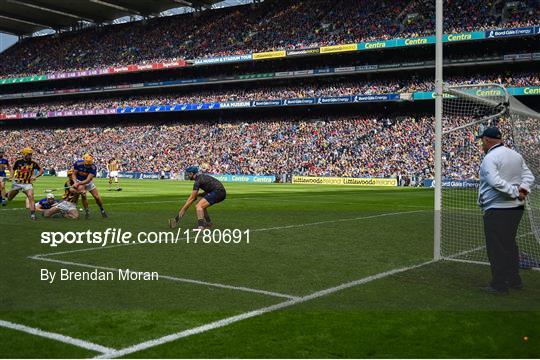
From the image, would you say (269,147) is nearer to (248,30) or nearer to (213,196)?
(248,30)

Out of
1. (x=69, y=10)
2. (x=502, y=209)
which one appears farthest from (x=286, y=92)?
(x=502, y=209)

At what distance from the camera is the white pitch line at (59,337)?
15.3 ft

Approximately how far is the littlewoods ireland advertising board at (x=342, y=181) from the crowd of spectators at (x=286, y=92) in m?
10.4

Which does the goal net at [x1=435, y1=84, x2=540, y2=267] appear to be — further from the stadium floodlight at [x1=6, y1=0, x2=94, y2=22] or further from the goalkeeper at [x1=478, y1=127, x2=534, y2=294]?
the stadium floodlight at [x1=6, y1=0, x2=94, y2=22]

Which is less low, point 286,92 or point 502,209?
point 286,92

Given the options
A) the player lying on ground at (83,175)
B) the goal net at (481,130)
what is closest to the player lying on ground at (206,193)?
the player lying on ground at (83,175)

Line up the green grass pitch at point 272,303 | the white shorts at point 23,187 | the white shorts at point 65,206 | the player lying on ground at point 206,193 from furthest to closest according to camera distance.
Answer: the white shorts at point 23,187, the white shorts at point 65,206, the player lying on ground at point 206,193, the green grass pitch at point 272,303

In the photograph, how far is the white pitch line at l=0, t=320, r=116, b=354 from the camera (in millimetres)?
4678

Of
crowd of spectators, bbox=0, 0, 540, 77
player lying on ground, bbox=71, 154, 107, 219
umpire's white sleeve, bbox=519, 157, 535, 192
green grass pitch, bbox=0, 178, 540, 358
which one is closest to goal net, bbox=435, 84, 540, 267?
green grass pitch, bbox=0, 178, 540, 358

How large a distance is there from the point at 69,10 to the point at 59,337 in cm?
7359

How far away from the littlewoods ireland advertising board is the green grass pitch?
30.7m

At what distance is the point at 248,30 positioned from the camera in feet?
201

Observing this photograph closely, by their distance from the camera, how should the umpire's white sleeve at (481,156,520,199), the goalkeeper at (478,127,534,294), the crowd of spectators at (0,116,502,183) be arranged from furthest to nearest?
the crowd of spectators at (0,116,502,183) → the goalkeeper at (478,127,534,294) → the umpire's white sleeve at (481,156,520,199)

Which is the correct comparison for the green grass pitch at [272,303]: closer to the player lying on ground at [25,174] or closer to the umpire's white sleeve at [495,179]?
the umpire's white sleeve at [495,179]
